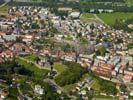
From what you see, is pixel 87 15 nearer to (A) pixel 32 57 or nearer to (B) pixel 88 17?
(B) pixel 88 17

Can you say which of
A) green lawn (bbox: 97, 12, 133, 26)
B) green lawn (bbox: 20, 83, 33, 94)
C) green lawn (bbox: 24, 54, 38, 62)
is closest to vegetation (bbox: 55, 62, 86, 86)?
green lawn (bbox: 20, 83, 33, 94)

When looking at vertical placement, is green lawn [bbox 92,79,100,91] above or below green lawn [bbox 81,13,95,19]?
above

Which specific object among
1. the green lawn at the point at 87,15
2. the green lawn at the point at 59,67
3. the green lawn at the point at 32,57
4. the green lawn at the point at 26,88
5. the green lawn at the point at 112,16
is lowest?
the green lawn at the point at 112,16

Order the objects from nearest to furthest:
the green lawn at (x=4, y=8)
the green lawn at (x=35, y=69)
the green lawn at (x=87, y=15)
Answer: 1. the green lawn at (x=35, y=69)
2. the green lawn at (x=4, y=8)
3. the green lawn at (x=87, y=15)

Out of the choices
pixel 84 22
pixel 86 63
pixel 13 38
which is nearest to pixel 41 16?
pixel 84 22

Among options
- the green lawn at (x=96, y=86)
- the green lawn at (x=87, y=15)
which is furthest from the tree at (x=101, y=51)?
the green lawn at (x=87, y=15)

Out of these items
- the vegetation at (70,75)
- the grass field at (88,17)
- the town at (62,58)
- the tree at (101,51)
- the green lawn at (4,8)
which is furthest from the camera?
the green lawn at (4,8)

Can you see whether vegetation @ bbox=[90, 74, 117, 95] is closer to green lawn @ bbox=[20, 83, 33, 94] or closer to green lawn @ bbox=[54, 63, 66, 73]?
green lawn @ bbox=[54, 63, 66, 73]

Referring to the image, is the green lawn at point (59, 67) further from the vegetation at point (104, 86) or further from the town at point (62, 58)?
the vegetation at point (104, 86)

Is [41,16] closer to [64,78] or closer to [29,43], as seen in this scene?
[29,43]
